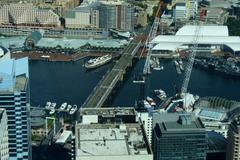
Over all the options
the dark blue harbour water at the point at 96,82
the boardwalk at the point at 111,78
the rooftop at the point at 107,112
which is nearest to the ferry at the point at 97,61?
the dark blue harbour water at the point at 96,82

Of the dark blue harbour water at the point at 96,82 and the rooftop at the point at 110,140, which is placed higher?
the rooftop at the point at 110,140

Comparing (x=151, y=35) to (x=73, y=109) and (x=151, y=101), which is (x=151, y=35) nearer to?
(x=151, y=101)

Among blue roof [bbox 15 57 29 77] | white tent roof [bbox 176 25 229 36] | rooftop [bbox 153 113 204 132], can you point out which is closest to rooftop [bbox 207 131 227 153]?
rooftop [bbox 153 113 204 132]

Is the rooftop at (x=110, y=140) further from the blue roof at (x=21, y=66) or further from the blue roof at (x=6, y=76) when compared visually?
the blue roof at (x=21, y=66)

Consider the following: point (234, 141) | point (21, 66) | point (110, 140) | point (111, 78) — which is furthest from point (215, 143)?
point (111, 78)

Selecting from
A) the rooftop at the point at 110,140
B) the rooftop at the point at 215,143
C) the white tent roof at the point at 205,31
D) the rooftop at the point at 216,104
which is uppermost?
the rooftop at the point at 110,140
